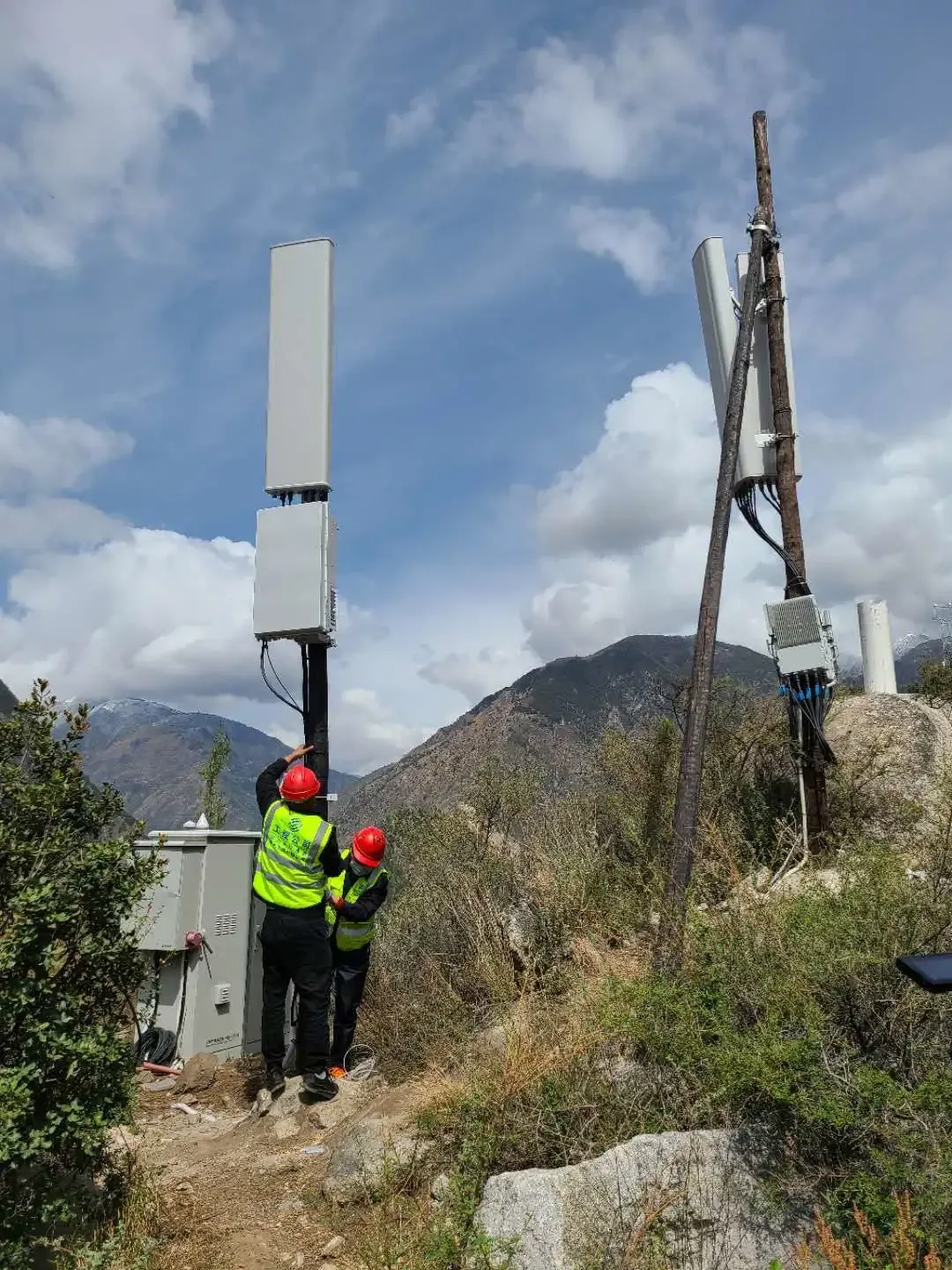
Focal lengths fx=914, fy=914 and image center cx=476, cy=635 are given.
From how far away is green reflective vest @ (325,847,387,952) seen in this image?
611 cm

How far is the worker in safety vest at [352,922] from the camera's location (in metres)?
6.10

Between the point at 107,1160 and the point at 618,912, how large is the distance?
3.79 meters

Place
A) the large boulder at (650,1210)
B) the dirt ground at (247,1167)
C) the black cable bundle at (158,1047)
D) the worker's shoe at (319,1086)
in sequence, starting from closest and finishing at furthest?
the large boulder at (650,1210), the dirt ground at (247,1167), the worker's shoe at (319,1086), the black cable bundle at (158,1047)

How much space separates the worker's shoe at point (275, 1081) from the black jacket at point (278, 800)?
3.36ft

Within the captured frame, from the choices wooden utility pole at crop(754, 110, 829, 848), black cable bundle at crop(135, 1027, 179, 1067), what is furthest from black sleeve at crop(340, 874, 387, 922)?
wooden utility pole at crop(754, 110, 829, 848)

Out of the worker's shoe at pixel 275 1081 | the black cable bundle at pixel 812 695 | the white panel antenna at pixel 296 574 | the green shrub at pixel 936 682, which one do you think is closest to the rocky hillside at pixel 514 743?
the black cable bundle at pixel 812 695

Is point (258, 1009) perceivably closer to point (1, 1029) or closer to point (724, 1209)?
point (1, 1029)

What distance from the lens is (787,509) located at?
8.66 m

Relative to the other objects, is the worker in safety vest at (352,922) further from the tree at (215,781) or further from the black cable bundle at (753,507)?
the tree at (215,781)

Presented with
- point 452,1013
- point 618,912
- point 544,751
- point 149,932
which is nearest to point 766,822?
point 618,912

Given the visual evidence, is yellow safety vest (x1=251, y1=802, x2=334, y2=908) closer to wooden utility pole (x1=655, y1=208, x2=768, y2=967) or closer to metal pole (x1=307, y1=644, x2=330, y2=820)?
metal pole (x1=307, y1=644, x2=330, y2=820)

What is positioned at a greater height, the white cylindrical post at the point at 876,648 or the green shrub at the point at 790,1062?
the white cylindrical post at the point at 876,648

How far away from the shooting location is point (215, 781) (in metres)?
24.2

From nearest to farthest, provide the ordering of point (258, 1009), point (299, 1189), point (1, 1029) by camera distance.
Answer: point (1, 1029) → point (299, 1189) → point (258, 1009)
